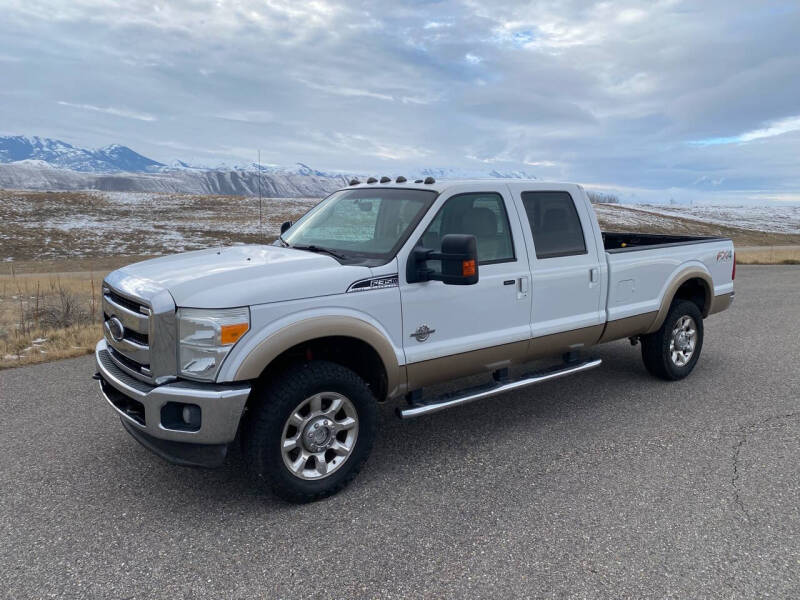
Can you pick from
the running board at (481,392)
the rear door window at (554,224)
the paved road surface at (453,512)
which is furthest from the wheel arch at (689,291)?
the rear door window at (554,224)

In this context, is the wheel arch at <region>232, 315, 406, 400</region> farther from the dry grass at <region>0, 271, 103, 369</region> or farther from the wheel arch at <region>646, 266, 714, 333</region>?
the dry grass at <region>0, 271, 103, 369</region>

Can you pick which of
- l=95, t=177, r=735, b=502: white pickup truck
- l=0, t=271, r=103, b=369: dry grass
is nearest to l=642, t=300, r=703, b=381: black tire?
l=95, t=177, r=735, b=502: white pickup truck

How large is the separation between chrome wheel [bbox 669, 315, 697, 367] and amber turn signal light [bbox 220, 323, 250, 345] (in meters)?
4.42

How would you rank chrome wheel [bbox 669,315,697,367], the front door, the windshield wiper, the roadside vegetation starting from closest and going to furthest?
the front door, the windshield wiper, chrome wheel [bbox 669,315,697,367], the roadside vegetation

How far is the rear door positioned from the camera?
4.63 metres

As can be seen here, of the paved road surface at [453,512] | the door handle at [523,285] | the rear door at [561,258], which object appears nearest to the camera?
the paved road surface at [453,512]

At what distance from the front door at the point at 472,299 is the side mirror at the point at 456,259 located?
0.15 metres

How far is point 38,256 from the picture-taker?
97.3ft

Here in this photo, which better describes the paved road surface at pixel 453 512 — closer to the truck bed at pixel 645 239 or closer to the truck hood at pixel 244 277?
the truck hood at pixel 244 277

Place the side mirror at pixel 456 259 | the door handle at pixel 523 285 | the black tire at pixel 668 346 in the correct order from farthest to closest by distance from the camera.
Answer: the black tire at pixel 668 346 → the door handle at pixel 523 285 → the side mirror at pixel 456 259

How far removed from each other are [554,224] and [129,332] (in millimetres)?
3299

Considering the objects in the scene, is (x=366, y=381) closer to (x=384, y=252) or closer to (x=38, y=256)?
(x=384, y=252)

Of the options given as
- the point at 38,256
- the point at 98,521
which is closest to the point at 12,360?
the point at 98,521

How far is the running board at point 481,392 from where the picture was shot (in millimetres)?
3978
